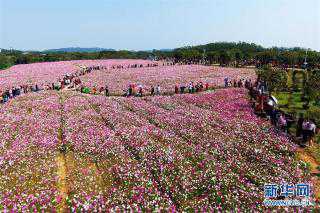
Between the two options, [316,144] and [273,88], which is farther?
[273,88]

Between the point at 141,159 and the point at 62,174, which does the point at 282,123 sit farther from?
the point at 62,174

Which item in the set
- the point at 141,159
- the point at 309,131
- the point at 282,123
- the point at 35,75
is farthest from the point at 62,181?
the point at 35,75

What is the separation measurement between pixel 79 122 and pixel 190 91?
69.6ft

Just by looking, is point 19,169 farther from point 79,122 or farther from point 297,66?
point 297,66

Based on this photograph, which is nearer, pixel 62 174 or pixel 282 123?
pixel 62 174

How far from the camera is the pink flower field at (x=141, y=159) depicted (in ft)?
53.6

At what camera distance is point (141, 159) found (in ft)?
70.0

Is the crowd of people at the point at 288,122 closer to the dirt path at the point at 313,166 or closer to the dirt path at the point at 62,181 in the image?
the dirt path at the point at 313,166

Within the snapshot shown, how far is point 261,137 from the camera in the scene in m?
24.8

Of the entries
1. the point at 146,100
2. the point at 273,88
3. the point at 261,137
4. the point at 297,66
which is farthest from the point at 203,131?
the point at 297,66
